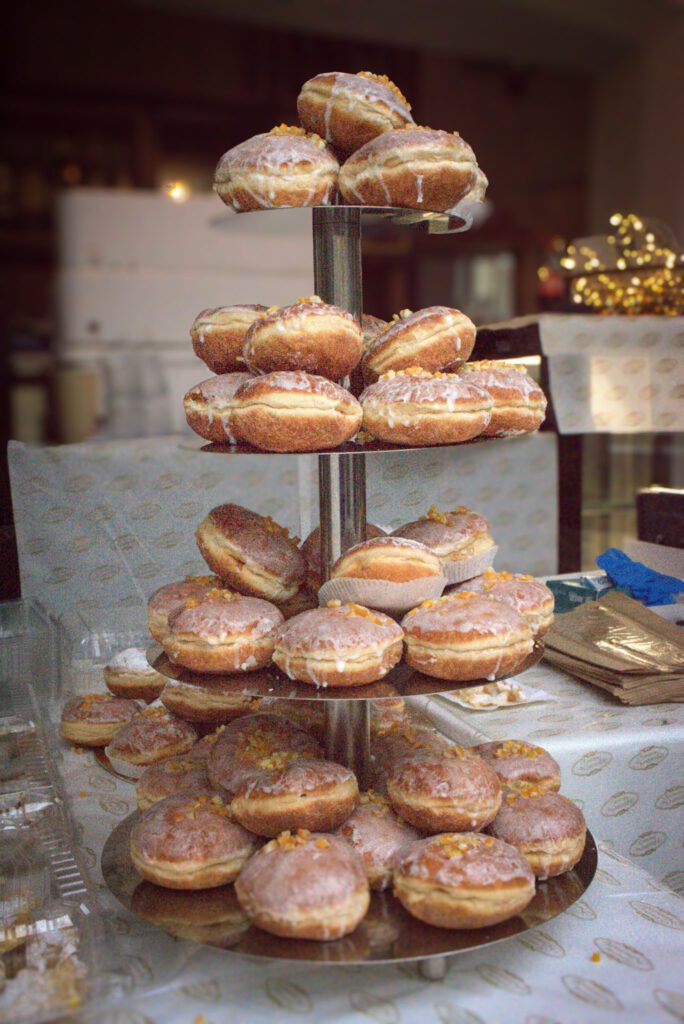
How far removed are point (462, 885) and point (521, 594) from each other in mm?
448

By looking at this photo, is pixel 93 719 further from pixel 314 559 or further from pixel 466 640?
pixel 466 640

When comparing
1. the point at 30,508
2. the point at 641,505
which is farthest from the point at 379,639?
the point at 641,505

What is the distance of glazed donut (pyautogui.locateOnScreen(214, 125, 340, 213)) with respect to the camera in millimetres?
1199

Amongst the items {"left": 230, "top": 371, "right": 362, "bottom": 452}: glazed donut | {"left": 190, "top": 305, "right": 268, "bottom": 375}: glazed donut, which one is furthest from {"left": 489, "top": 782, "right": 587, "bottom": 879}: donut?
A: {"left": 190, "top": 305, "right": 268, "bottom": 375}: glazed donut

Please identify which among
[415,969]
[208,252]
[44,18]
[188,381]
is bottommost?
[415,969]

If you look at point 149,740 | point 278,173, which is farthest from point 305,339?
point 149,740

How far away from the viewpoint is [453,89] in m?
5.50

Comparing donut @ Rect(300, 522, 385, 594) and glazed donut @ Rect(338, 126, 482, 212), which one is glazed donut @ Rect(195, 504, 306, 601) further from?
glazed donut @ Rect(338, 126, 482, 212)

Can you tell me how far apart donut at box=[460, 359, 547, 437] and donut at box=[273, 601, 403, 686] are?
352 millimetres

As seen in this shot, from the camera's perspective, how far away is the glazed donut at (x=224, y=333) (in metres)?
1.33

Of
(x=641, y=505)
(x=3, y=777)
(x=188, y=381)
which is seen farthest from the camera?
(x=188, y=381)

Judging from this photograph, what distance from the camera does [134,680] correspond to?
1.81 m

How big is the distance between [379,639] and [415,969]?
394 millimetres

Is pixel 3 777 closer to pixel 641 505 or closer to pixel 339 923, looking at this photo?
pixel 339 923
